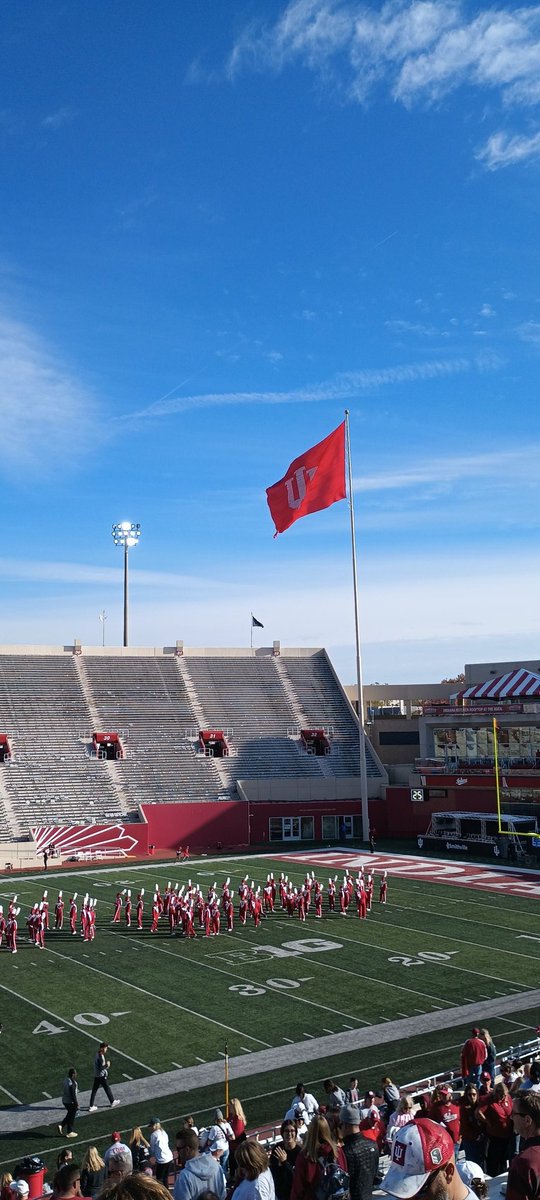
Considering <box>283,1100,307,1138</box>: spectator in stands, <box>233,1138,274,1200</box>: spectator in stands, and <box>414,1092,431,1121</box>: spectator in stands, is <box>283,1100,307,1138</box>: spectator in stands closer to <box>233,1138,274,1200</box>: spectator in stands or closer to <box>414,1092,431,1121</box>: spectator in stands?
<box>414,1092,431,1121</box>: spectator in stands

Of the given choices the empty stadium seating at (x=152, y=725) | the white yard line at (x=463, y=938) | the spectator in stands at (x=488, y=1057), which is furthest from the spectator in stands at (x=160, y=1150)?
the empty stadium seating at (x=152, y=725)

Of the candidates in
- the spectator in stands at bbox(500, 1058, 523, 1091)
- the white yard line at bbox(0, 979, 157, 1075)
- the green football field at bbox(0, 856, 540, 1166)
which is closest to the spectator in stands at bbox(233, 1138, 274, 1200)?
the spectator in stands at bbox(500, 1058, 523, 1091)

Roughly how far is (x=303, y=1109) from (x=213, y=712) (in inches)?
1484

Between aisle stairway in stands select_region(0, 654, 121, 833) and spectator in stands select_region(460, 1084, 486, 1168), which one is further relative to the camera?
aisle stairway in stands select_region(0, 654, 121, 833)

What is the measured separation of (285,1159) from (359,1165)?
1008mm

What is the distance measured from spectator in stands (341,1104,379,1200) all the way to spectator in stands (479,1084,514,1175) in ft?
6.28

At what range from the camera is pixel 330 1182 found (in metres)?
6.24

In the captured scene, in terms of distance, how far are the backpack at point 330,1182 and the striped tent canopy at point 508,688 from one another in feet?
120

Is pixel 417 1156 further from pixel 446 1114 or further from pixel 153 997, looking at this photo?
pixel 153 997

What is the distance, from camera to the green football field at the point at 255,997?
1468cm

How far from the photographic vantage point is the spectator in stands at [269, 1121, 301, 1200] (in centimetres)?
806

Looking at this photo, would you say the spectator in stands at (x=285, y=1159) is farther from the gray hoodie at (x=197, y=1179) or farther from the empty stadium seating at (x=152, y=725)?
the empty stadium seating at (x=152, y=725)

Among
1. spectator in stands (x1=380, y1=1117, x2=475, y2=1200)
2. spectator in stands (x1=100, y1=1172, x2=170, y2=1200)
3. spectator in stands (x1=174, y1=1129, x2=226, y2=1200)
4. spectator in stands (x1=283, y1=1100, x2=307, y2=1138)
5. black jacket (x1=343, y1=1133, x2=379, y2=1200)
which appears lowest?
spectator in stands (x1=283, y1=1100, x2=307, y2=1138)

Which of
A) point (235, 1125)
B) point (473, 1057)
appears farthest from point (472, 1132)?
point (473, 1057)
